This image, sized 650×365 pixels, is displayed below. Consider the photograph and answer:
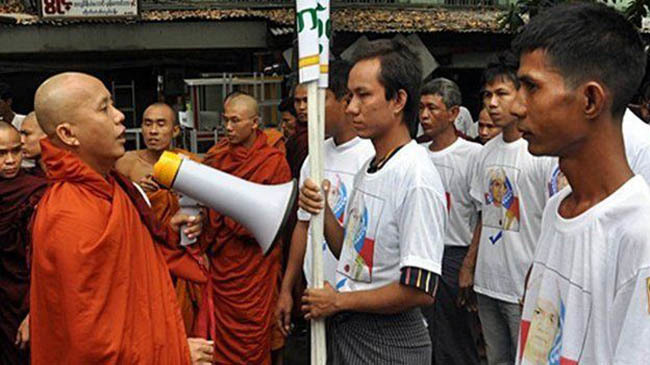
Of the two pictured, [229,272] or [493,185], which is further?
[229,272]

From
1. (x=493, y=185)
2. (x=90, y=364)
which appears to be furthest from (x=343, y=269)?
(x=493, y=185)

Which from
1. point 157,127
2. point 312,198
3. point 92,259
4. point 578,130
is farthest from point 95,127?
point 157,127

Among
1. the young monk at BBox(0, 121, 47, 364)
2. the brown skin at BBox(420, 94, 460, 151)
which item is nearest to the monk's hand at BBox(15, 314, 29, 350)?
the young monk at BBox(0, 121, 47, 364)

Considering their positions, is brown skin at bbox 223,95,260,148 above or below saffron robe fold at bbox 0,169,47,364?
above

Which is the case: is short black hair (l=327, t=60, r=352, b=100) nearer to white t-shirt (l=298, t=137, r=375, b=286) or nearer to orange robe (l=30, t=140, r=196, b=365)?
white t-shirt (l=298, t=137, r=375, b=286)

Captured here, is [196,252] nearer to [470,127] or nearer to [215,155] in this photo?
[215,155]

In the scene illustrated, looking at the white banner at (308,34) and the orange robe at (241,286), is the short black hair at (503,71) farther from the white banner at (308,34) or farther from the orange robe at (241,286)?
the orange robe at (241,286)

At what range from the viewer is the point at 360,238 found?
8.38 feet

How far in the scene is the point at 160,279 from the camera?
247 cm

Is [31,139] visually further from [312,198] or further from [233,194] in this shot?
[312,198]

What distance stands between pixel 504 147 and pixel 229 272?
2.05 metres

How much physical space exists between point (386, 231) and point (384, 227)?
2 centimetres

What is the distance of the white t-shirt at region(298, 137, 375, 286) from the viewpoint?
337 cm

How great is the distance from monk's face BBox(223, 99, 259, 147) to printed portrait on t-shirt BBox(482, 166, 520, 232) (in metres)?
1.93
